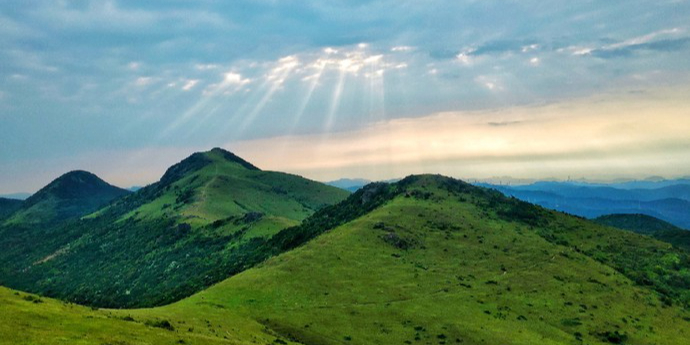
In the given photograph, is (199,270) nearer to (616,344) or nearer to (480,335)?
(480,335)

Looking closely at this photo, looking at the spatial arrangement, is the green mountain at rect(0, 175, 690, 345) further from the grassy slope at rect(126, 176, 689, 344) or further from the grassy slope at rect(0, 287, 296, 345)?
the grassy slope at rect(126, 176, 689, 344)

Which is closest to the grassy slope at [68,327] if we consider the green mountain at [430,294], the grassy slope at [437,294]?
the green mountain at [430,294]

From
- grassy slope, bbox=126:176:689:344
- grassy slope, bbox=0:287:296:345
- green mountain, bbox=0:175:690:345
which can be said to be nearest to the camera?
grassy slope, bbox=0:287:296:345

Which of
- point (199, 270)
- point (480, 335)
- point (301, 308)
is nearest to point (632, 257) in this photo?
point (480, 335)

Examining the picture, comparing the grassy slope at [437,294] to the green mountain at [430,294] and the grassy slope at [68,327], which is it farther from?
the grassy slope at [68,327]

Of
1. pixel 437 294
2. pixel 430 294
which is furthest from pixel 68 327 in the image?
pixel 437 294

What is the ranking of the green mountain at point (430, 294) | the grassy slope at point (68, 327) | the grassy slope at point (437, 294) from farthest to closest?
1. the grassy slope at point (437, 294)
2. the green mountain at point (430, 294)
3. the grassy slope at point (68, 327)

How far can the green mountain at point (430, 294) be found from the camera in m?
57.2

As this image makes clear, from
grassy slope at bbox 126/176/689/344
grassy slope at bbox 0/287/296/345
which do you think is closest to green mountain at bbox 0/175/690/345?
grassy slope at bbox 0/287/296/345

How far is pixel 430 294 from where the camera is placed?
93.8m

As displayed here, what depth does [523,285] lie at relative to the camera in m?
102

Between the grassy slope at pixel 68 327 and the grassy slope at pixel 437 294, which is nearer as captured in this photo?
the grassy slope at pixel 68 327

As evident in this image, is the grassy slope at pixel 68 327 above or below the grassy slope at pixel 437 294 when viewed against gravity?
above

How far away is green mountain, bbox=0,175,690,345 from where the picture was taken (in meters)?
57.2
